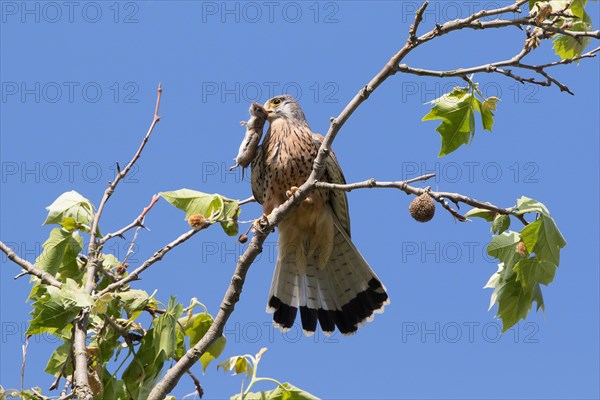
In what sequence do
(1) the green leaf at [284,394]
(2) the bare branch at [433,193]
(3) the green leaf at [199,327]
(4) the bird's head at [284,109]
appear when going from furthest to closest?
(4) the bird's head at [284,109] < (3) the green leaf at [199,327] < (1) the green leaf at [284,394] < (2) the bare branch at [433,193]

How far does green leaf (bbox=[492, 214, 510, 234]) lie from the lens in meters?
3.53

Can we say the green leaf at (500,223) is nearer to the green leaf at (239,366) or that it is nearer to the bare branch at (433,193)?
the bare branch at (433,193)

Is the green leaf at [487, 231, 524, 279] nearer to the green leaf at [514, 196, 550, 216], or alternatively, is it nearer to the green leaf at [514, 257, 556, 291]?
the green leaf at [514, 257, 556, 291]

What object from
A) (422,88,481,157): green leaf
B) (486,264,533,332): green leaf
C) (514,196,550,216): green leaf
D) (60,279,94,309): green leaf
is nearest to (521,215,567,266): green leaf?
(514,196,550,216): green leaf

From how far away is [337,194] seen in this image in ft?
18.0

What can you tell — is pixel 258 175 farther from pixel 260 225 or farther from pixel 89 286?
pixel 89 286

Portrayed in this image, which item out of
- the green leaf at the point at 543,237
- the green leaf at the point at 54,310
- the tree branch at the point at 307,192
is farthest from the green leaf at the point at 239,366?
the green leaf at the point at 543,237

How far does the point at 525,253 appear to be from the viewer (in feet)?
11.5

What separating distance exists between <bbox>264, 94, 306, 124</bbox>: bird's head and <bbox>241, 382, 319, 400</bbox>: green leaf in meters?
2.34

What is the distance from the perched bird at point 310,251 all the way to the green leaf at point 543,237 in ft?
6.68

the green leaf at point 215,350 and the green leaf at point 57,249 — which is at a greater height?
the green leaf at point 57,249

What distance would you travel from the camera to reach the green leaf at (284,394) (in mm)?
3856

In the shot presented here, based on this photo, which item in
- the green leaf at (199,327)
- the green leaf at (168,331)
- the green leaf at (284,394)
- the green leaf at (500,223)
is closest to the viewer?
the green leaf at (500,223)

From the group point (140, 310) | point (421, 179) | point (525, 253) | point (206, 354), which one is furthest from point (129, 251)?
point (525, 253)
